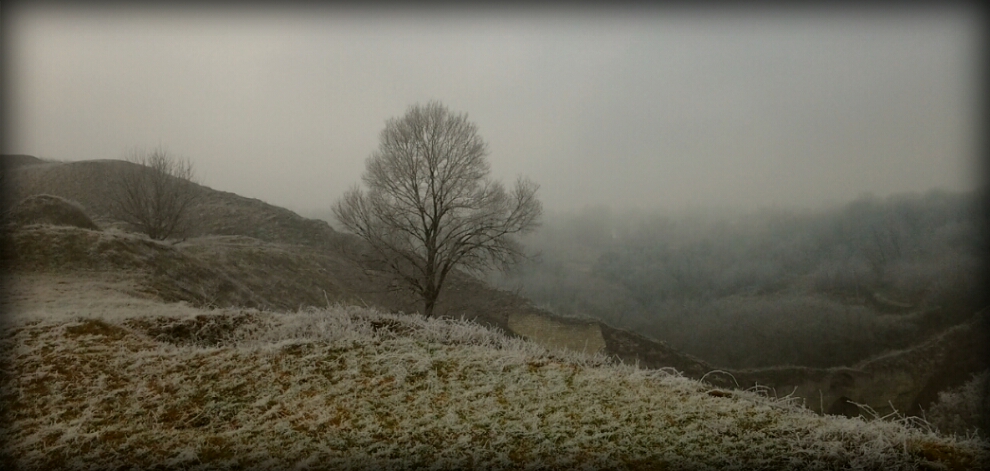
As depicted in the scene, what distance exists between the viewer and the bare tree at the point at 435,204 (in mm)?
17406

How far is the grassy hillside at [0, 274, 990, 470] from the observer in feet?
11.4

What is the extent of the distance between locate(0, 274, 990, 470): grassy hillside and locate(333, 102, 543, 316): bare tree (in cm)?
1099

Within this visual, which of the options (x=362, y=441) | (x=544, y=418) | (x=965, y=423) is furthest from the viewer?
(x=965, y=423)

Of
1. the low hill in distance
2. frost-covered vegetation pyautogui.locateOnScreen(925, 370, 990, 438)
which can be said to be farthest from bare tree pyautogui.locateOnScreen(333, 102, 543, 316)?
frost-covered vegetation pyautogui.locateOnScreen(925, 370, 990, 438)

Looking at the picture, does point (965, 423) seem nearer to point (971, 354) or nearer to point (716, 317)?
point (971, 354)

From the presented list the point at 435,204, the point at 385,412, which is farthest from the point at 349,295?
the point at 385,412

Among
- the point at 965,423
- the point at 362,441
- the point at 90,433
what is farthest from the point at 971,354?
the point at 90,433

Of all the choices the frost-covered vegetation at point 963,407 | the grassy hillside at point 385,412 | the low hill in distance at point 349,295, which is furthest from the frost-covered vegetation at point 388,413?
the frost-covered vegetation at point 963,407

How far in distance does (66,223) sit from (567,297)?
2378 centimetres

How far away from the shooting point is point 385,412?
420 centimetres

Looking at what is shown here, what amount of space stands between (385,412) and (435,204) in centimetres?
1372

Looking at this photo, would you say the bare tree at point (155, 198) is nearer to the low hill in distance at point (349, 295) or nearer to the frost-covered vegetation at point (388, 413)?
the low hill in distance at point (349, 295)

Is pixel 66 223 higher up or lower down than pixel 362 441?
higher up

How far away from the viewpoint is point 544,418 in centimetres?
407
